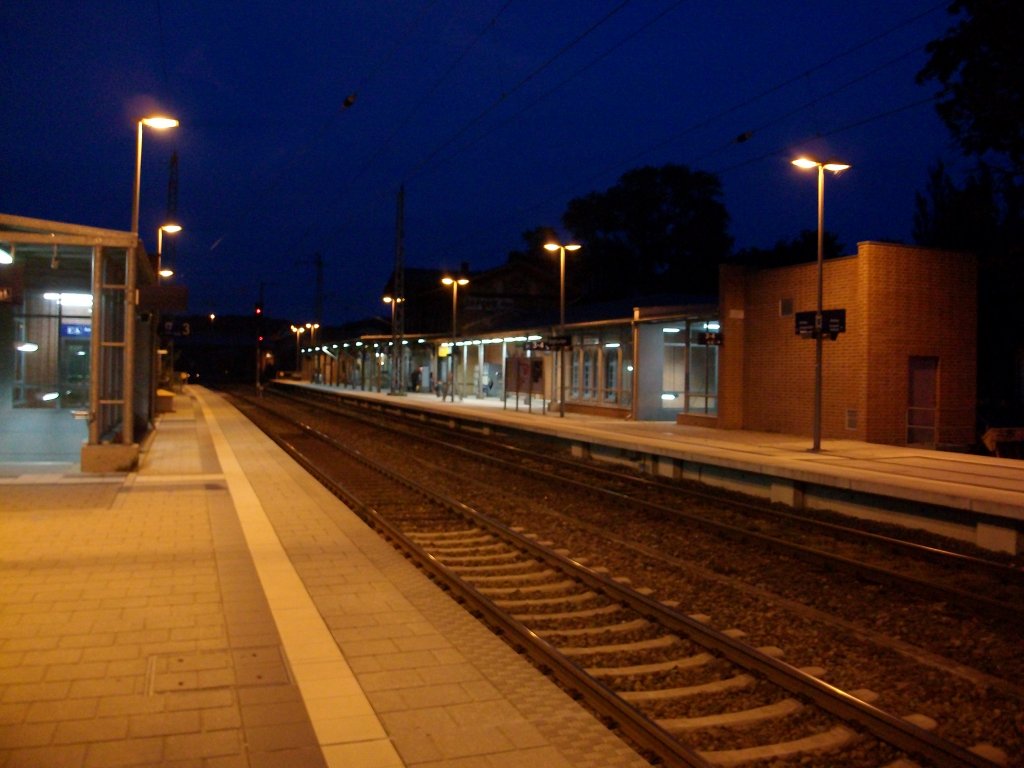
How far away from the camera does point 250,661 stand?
6230 millimetres

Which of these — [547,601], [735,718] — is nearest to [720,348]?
[547,601]

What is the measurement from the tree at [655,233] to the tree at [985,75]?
1624 inches

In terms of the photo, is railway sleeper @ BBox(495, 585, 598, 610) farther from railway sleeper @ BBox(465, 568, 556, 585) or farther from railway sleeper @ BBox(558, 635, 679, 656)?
railway sleeper @ BBox(558, 635, 679, 656)

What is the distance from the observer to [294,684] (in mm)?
5789

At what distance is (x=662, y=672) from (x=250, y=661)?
267cm

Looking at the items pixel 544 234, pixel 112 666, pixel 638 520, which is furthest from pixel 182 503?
pixel 544 234

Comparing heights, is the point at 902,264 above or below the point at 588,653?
above

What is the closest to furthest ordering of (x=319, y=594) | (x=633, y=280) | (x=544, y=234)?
(x=319, y=594), (x=633, y=280), (x=544, y=234)

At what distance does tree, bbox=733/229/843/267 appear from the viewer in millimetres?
54656

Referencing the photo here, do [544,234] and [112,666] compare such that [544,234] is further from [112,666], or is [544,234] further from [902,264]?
[112,666]

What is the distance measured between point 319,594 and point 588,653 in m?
2.42

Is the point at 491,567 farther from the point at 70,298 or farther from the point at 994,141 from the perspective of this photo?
the point at 994,141

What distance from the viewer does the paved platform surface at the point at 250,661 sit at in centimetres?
483

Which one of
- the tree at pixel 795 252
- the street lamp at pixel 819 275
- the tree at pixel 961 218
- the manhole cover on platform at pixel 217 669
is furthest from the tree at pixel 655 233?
the manhole cover on platform at pixel 217 669
